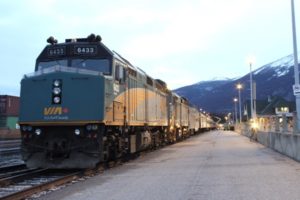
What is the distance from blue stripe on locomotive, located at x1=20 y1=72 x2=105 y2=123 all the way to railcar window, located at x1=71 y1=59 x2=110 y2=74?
95cm

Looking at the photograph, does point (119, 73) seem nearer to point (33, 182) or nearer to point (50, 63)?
point (50, 63)

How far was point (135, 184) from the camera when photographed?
1272 centimetres

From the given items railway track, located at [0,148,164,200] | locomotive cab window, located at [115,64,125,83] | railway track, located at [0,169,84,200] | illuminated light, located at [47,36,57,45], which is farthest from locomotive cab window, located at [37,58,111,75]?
railway track, located at [0,169,84,200]

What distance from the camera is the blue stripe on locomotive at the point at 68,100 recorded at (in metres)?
15.4

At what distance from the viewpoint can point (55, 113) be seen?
1542cm

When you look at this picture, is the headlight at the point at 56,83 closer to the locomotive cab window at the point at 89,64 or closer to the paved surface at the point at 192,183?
Result: the locomotive cab window at the point at 89,64

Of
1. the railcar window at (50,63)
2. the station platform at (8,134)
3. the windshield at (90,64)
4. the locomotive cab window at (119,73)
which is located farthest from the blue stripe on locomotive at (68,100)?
the station platform at (8,134)

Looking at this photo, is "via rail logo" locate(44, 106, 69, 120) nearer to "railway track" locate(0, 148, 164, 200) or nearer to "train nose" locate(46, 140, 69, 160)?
"train nose" locate(46, 140, 69, 160)

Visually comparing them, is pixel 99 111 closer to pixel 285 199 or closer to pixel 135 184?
pixel 135 184

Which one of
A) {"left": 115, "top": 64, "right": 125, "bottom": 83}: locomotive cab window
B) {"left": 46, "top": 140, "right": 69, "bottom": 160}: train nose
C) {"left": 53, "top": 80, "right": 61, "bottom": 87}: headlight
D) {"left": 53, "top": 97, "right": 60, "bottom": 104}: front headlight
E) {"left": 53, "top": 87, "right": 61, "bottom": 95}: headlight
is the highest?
{"left": 115, "top": 64, "right": 125, "bottom": 83}: locomotive cab window

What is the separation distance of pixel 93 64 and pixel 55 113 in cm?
227

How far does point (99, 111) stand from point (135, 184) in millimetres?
3441

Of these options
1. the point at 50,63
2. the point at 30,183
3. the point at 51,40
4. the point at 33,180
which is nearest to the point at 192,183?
the point at 30,183

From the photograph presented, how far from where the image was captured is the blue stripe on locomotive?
50.5 ft
